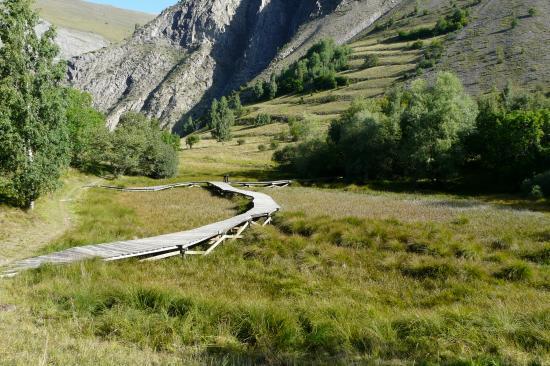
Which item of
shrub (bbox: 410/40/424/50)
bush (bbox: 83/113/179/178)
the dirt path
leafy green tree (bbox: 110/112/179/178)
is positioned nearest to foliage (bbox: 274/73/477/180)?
leafy green tree (bbox: 110/112/179/178)

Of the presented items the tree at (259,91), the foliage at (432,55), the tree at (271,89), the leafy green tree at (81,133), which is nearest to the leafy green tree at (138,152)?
the leafy green tree at (81,133)

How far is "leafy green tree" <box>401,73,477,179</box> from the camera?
43188 mm

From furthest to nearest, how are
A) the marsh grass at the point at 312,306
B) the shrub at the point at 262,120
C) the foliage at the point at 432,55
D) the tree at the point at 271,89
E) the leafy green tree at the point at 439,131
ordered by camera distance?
the tree at the point at 271,89 < the shrub at the point at 262,120 < the foliage at the point at 432,55 < the leafy green tree at the point at 439,131 < the marsh grass at the point at 312,306

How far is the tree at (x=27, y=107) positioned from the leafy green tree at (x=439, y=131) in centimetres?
3587

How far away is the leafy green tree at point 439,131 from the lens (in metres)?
43.2

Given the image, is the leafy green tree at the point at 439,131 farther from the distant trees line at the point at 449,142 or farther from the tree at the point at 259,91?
the tree at the point at 259,91

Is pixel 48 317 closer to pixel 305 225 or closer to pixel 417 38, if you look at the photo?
pixel 305 225

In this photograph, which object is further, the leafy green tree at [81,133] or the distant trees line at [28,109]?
the leafy green tree at [81,133]

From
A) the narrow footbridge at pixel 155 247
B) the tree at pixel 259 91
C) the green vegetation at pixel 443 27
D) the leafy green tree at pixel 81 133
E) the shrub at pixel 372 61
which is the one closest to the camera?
the narrow footbridge at pixel 155 247

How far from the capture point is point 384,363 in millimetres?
6066

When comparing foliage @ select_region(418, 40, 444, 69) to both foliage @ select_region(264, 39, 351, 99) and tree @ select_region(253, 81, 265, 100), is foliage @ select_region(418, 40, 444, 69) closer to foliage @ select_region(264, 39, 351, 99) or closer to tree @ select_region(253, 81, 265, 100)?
foliage @ select_region(264, 39, 351, 99)

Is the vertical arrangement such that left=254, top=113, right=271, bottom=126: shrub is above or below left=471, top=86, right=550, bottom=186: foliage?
above

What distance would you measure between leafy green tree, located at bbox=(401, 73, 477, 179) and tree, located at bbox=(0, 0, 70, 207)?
35867 millimetres

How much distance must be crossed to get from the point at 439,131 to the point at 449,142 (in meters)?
1.85
